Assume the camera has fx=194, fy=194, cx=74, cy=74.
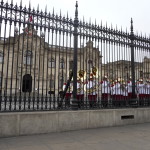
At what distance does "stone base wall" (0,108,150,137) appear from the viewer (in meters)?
5.66

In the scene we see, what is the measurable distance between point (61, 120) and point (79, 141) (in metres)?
1.38

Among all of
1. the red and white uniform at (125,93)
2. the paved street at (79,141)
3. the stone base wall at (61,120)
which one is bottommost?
the paved street at (79,141)

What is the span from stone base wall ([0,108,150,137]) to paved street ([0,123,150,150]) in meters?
0.26

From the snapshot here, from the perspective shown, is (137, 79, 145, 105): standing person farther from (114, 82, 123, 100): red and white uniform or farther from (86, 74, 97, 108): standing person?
(86, 74, 97, 108): standing person

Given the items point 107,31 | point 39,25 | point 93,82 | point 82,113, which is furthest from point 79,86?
point 39,25

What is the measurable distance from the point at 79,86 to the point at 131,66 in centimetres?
265

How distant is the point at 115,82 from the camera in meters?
9.18

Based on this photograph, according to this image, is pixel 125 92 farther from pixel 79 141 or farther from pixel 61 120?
pixel 79 141

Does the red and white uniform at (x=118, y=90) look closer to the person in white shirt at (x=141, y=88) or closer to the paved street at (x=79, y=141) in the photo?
the person in white shirt at (x=141, y=88)

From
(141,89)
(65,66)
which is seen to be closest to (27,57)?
(65,66)

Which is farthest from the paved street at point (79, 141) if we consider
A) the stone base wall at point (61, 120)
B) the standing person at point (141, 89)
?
the standing person at point (141, 89)

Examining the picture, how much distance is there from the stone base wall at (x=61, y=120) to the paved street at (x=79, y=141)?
260 mm

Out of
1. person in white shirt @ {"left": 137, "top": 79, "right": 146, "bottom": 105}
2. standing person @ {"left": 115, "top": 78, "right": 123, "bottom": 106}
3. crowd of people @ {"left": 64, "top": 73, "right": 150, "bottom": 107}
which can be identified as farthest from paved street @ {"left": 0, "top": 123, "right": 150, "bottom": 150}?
person in white shirt @ {"left": 137, "top": 79, "right": 146, "bottom": 105}

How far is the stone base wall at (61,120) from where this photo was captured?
223 inches
